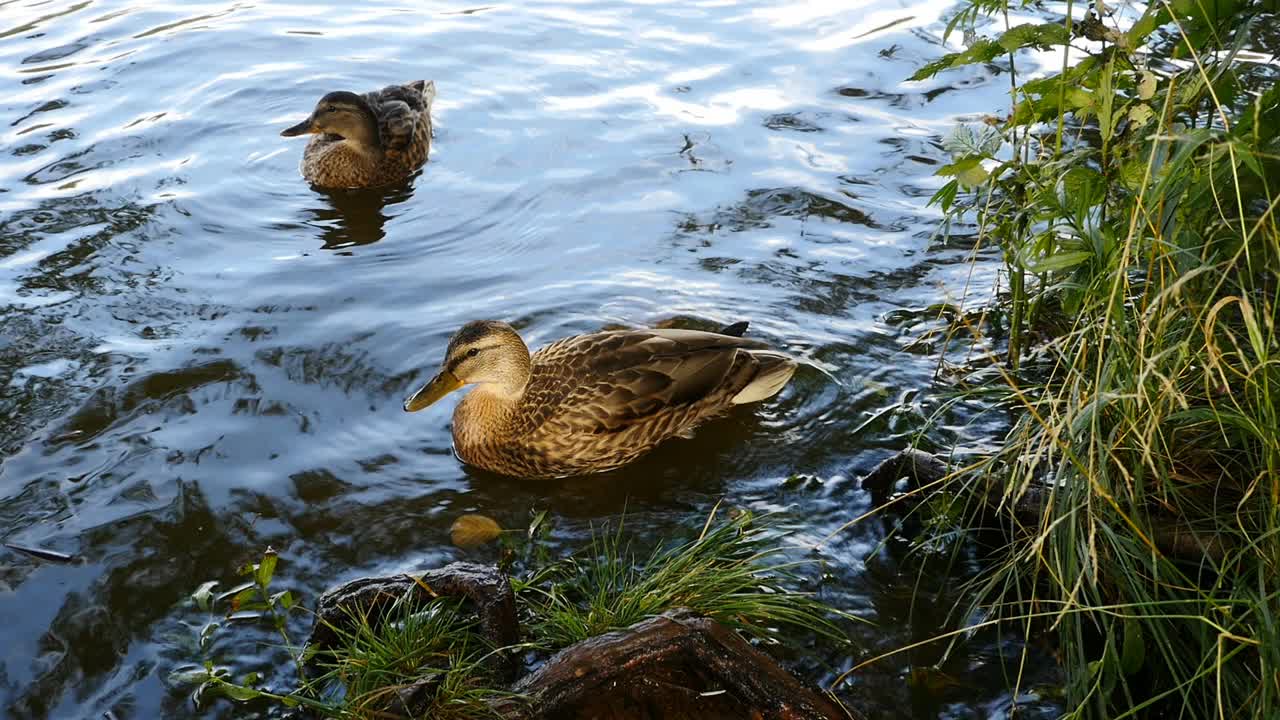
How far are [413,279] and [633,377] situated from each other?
1.91 meters

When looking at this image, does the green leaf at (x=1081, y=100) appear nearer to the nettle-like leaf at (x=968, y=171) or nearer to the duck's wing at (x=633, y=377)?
the nettle-like leaf at (x=968, y=171)

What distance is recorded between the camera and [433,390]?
550 centimetres

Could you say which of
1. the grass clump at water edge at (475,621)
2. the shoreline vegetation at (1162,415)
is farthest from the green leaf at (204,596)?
the shoreline vegetation at (1162,415)

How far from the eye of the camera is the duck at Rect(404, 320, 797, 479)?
539 cm

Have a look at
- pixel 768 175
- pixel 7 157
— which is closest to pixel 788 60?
pixel 768 175

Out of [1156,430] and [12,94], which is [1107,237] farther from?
[12,94]

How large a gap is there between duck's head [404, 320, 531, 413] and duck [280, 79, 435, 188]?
9.91 feet

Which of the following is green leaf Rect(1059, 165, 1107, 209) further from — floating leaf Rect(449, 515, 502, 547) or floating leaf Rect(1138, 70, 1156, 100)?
floating leaf Rect(449, 515, 502, 547)

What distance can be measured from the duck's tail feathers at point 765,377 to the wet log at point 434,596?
1.84 m

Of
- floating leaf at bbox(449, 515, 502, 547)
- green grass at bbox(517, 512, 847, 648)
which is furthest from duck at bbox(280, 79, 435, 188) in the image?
green grass at bbox(517, 512, 847, 648)

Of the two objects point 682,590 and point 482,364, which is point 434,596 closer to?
point 682,590

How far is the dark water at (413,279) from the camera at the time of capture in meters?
4.57

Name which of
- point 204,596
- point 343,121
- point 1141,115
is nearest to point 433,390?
point 204,596

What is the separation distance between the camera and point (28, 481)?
5.03m
